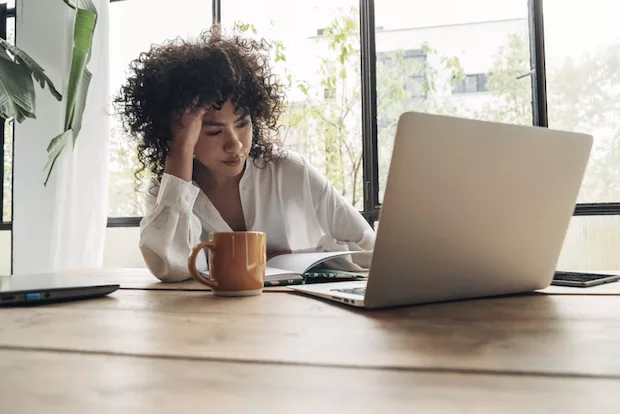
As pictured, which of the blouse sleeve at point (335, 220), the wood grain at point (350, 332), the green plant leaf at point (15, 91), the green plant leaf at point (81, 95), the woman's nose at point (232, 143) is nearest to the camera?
the wood grain at point (350, 332)

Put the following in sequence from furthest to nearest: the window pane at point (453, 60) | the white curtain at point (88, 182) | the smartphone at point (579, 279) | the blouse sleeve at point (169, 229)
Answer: the white curtain at point (88, 182) < the window pane at point (453, 60) < the blouse sleeve at point (169, 229) < the smartphone at point (579, 279)

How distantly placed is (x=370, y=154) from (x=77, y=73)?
1464mm

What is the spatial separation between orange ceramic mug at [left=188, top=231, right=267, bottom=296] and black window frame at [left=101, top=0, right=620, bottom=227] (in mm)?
1882

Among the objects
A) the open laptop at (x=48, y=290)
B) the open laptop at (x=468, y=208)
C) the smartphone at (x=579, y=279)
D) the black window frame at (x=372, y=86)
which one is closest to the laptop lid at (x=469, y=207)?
the open laptop at (x=468, y=208)

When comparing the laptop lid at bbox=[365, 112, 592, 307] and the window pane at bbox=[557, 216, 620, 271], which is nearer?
the laptop lid at bbox=[365, 112, 592, 307]

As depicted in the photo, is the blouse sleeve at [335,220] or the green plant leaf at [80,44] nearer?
the blouse sleeve at [335,220]

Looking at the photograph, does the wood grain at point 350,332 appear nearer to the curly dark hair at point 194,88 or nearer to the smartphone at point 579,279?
the smartphone at point 579,279

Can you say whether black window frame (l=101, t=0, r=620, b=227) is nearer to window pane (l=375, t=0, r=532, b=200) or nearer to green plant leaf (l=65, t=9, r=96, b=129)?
window pane (l=375, t=0, r=532, b=200)

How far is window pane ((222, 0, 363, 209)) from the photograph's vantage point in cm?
285

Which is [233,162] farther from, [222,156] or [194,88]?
[194,88]

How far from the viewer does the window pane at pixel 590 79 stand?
8.30 ft

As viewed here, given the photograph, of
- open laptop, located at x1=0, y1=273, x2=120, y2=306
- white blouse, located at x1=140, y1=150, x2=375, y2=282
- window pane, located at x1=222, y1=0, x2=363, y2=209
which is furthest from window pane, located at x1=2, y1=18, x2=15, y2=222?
open laptop, located at x1=0, y1=273, x2=120, y2=306

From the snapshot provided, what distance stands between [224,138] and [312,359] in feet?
3.99

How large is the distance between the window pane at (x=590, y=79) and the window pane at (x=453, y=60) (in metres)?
0.13
